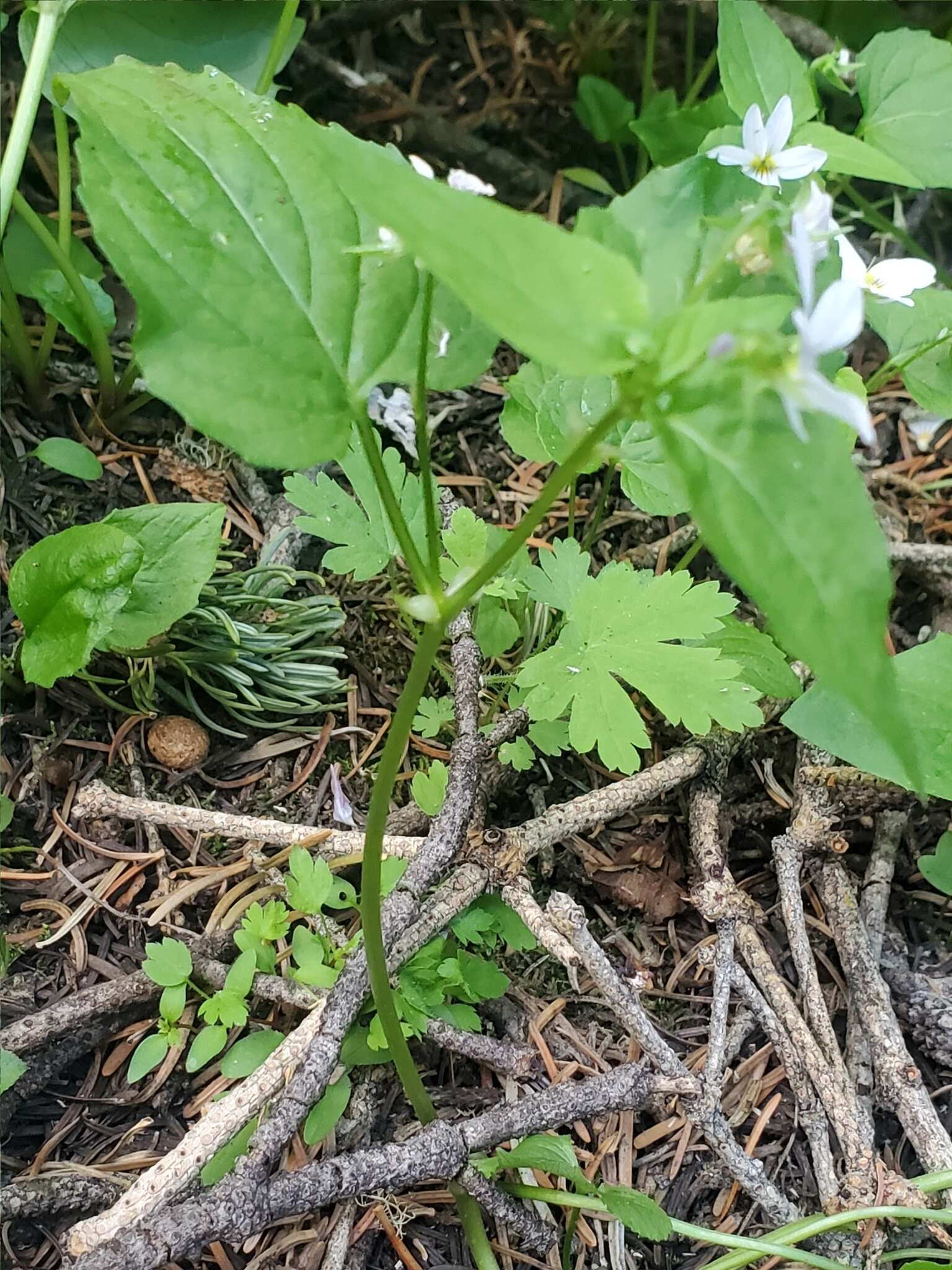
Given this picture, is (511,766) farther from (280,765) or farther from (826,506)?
(826,506)

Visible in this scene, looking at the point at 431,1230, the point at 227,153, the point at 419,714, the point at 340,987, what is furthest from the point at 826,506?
the point at 431,1230

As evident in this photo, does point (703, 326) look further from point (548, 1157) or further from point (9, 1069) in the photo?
point (9, 1069)

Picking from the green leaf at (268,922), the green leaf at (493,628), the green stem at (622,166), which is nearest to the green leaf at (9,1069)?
the green leaf at (268,922)

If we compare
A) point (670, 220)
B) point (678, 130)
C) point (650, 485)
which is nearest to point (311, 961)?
point (650, 485)

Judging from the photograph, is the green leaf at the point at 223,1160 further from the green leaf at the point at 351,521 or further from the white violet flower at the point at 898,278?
the white violet flower at the point at 898,278

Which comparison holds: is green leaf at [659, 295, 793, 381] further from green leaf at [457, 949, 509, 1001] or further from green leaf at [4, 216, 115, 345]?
green leaf at [4, 216, 115, 345]
